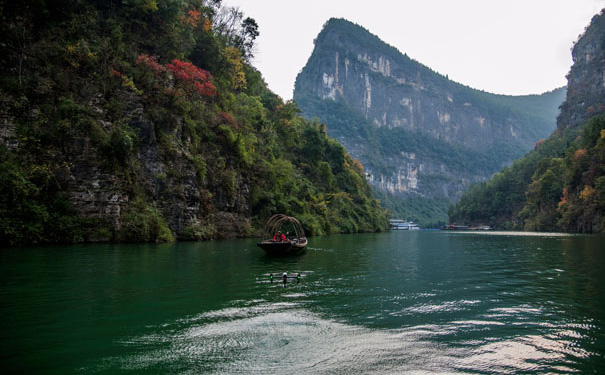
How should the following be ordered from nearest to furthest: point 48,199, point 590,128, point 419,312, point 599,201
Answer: point 419,312 < point 48,199 < point 599,201 < point 590,128

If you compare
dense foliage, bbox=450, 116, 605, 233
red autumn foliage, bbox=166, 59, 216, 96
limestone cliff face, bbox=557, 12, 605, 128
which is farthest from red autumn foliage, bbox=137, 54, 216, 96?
limestone cliff face, bbox=557, 12, 605, 128

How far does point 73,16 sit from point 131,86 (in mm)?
6890

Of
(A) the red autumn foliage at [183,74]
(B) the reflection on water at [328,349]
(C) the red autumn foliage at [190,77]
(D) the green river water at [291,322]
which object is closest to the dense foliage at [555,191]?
(C) the red autumn foliage at [190,77]

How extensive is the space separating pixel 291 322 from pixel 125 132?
2372cm

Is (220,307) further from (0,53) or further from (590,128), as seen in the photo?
(590,128)

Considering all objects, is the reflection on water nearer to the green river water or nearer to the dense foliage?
the green river water

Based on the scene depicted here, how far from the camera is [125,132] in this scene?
2773 centimetres

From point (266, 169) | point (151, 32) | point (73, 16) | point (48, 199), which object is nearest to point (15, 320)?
point (48, 199)

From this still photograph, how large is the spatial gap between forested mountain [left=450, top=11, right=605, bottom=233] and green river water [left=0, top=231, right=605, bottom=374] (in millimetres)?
55948

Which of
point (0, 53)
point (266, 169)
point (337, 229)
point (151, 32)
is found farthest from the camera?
point (337, 229)

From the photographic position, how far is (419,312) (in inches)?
375

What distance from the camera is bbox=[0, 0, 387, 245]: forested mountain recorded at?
24547mm

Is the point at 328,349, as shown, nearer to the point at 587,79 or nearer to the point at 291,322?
the point at 291,322

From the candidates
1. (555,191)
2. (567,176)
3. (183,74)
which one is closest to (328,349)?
(183,74)
